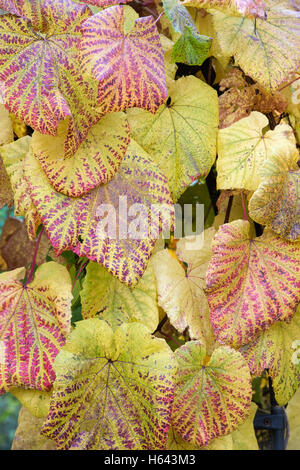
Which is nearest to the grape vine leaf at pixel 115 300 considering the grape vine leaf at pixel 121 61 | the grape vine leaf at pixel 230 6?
the grape vine leaf at pixel 121 61

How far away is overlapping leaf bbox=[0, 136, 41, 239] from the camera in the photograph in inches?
22.5

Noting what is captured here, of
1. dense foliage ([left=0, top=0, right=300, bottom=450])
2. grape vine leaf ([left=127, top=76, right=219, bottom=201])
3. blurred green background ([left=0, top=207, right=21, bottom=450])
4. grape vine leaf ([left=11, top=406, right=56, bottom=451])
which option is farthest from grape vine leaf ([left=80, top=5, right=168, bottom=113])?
blurred green background ([left=0, top=207, right=21, bottom=450])

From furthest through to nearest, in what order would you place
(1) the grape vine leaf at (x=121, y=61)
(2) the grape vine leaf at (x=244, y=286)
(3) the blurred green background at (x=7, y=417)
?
(3) the blurred green background at (x=7, y=417)
(2) the grape vine leaf at (x=244, y=286)
(1) the grape vine leaf at (x=121, y=61)

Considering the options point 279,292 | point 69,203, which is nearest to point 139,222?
point 69,203

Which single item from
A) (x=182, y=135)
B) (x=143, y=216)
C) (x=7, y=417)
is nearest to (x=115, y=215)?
(x=143, y=216)

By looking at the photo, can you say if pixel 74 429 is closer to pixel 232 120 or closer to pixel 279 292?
pixel 279 292

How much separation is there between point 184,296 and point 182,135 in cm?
20

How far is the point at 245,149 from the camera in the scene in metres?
0.62

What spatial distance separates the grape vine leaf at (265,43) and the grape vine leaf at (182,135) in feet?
0.21

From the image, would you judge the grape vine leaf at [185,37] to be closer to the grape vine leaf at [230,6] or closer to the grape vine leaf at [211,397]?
the grape vine leaf at [230,6]

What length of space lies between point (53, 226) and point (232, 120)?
28cm

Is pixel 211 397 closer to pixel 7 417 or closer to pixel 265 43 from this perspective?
pixel 265 43

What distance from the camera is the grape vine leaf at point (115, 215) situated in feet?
1.80

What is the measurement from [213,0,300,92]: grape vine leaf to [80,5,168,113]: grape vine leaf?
12 cm
